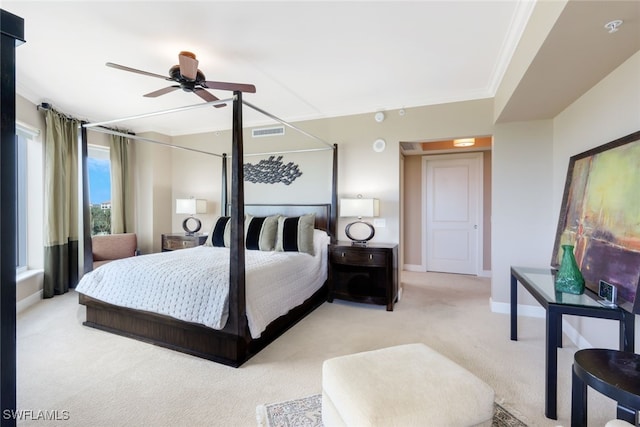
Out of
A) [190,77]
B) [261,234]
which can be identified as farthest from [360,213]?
[190,77]

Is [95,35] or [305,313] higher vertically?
[95,35]

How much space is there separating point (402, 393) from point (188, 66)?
2.75 meters

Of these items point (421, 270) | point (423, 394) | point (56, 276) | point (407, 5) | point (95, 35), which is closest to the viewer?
point (423, 394)

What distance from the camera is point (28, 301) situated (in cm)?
373

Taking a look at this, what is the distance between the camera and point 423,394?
1.33 meters

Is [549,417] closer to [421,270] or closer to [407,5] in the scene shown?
[407,5]

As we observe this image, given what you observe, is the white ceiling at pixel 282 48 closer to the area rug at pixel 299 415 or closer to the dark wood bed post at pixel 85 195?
the dark wood bed post at pixel 85 195

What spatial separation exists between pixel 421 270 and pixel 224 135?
4.61 meters

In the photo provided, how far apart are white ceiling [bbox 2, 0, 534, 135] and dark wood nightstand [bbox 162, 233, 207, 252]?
208 cm

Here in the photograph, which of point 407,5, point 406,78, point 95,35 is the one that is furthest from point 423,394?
point 95,35

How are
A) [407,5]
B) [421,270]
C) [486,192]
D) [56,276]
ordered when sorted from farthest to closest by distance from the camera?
[421,270], [486,192], [56,276], [407,5]

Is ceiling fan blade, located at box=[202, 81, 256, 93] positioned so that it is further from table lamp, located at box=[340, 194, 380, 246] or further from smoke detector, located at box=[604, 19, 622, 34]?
smoke detector, located at box=[604, 19, 622, 34]

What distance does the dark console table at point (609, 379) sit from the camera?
118 cm

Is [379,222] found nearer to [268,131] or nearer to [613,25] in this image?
[268,131]
